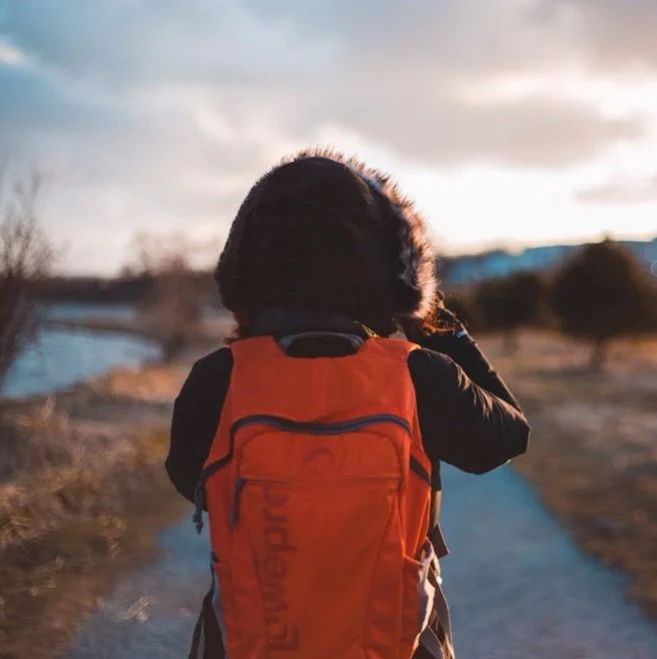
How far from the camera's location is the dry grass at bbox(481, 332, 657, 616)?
522cm

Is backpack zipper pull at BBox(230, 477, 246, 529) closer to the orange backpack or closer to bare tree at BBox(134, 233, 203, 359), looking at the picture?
the orange backpack

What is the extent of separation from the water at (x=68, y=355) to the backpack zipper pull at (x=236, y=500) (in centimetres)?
599

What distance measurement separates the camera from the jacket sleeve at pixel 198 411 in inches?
67.8

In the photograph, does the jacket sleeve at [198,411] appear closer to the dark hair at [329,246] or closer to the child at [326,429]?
the child at [326,429]

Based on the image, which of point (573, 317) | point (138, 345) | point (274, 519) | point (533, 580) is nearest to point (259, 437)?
point (274, 519)

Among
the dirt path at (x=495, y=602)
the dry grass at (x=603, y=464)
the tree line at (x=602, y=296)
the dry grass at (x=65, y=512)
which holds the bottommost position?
the dry grass at (x=603, y=464)

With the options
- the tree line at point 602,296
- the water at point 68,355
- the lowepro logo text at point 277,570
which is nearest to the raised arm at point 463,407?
the lowepro logo text at point 277,570

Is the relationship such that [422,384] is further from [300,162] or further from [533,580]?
[533,580]

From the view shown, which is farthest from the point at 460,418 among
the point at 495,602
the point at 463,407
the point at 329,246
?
the point at 495,602

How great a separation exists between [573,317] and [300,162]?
21.8 meters

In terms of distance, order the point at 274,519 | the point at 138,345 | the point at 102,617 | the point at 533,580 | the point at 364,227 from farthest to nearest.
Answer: the point at 138,345, the point at 533,580, the point at 102,617, the point at 364,227, the point at 274,519

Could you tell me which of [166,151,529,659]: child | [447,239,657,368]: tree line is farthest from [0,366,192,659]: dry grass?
[447,239,657,368]: tree line

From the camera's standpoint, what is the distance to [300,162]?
1781mm

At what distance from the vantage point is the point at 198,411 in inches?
68.7
